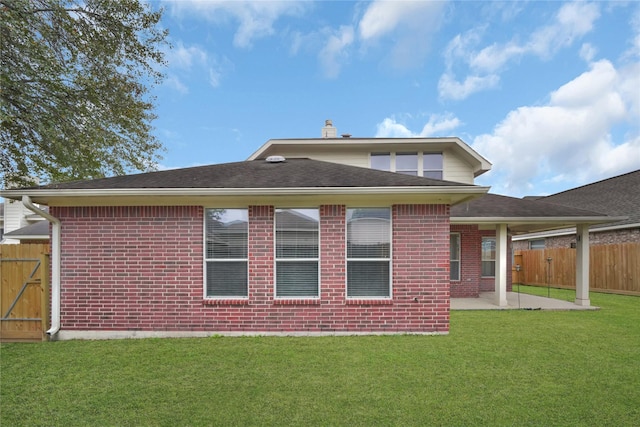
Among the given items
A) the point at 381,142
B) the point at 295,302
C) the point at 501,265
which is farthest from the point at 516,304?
the point at 295,302

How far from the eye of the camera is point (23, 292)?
7.02m

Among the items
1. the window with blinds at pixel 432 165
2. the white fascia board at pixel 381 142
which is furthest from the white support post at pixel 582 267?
the window with blinds at pixel 432 165

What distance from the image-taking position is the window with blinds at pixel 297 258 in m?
7.11

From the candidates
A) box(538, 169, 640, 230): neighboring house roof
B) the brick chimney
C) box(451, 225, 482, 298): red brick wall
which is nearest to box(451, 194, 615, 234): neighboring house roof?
box(451, 225, 482, 298): red brick wall

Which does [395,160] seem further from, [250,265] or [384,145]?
[250,265]

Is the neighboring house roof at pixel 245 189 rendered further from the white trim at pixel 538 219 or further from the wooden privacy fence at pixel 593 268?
the wooden privacy fence at pixel 593 268

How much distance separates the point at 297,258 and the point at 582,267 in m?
9.68

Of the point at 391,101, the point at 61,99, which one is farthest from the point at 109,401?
the point at 391,101

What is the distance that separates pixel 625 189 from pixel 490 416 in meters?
21.8

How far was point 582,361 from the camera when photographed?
568cm

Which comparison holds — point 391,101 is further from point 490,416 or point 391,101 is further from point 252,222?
point 490,416

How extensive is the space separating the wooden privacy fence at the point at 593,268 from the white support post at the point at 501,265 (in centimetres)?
472

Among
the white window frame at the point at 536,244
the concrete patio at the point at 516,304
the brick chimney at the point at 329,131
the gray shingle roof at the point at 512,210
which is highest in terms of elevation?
the brick chimney at the point at 329,131

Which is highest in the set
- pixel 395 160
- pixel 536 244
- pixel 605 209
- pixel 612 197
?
pixel 395 160
